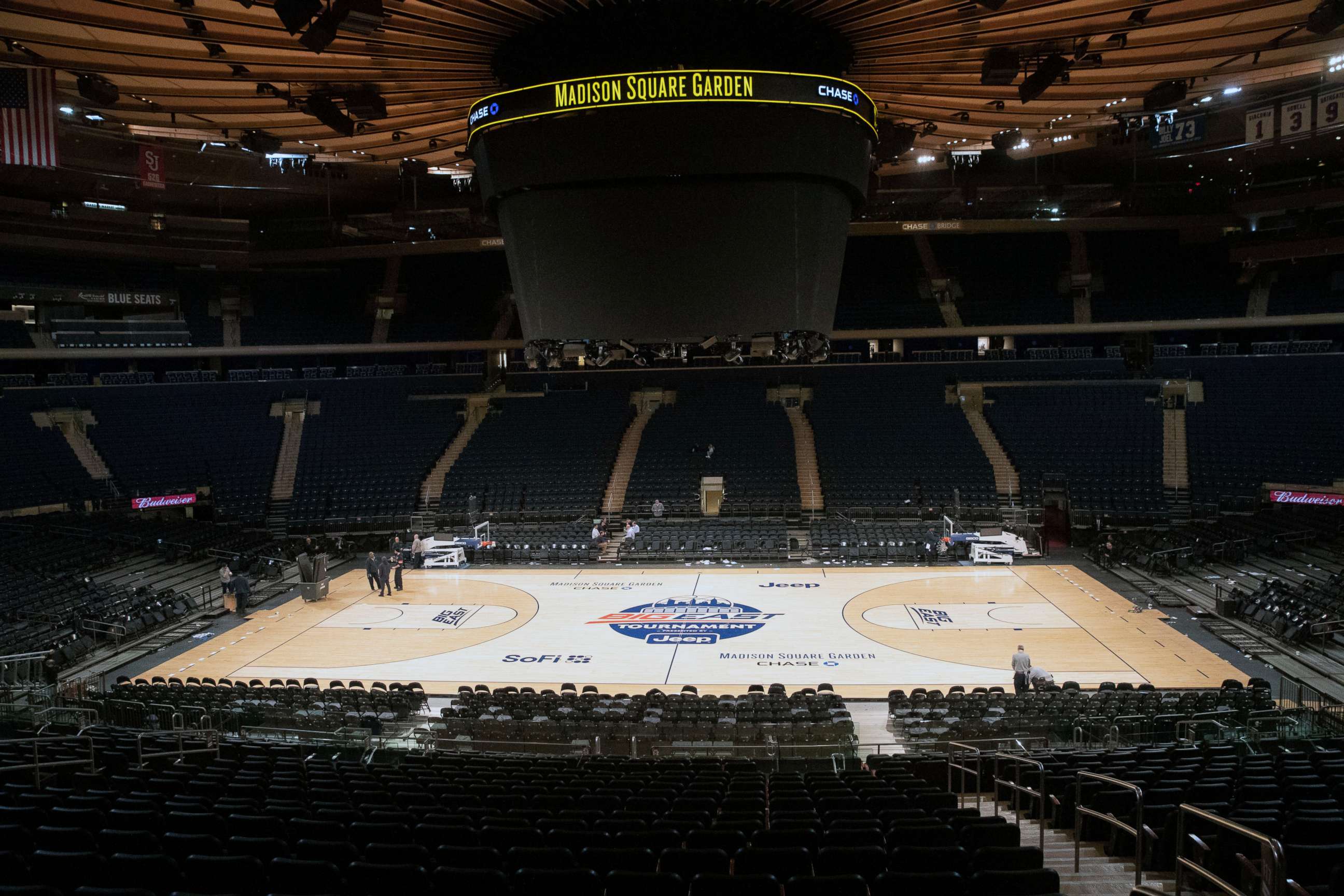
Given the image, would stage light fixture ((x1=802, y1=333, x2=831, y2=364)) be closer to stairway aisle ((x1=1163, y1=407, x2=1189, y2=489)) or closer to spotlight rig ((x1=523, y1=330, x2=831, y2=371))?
spotlight rig ((x1=523, y1=330, x2=831, y2=371))

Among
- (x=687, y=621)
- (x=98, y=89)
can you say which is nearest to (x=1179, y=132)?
(x=687, y=621)

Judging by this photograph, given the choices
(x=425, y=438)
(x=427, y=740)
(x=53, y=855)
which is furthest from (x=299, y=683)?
(x=425, y=438)

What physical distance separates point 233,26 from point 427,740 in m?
10.3

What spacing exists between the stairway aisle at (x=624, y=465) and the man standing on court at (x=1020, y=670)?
17.1m

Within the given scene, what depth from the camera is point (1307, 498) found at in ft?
91.2

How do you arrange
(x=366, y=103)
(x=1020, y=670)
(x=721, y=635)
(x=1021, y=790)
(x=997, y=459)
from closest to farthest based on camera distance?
(x=1021, y=790) < (x=366, y=103) < (x=1020, y=670) < (x=721, y=635) < (x=997, y=459)

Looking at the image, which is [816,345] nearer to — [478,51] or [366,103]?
[478,51]

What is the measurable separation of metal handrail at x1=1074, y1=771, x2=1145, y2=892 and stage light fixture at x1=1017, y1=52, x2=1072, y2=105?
8.73 meters

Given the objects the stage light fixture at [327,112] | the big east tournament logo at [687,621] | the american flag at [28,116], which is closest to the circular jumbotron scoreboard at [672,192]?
the stage light fixture at [327,112]

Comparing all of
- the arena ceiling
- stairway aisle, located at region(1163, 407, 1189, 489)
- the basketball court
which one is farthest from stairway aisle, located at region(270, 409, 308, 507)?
stairway aisle, located at region(1163, 407, 1189, 489)

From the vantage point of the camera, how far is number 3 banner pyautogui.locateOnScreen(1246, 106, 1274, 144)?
891 inches

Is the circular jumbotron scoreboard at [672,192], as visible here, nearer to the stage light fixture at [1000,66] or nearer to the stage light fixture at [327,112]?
the stage light fixture at [1000,66]

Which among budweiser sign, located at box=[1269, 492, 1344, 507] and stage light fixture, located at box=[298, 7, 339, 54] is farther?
budweiser sign, located at box=[1269, 492, 1344, 507]

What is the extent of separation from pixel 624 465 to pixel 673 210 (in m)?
26.0
